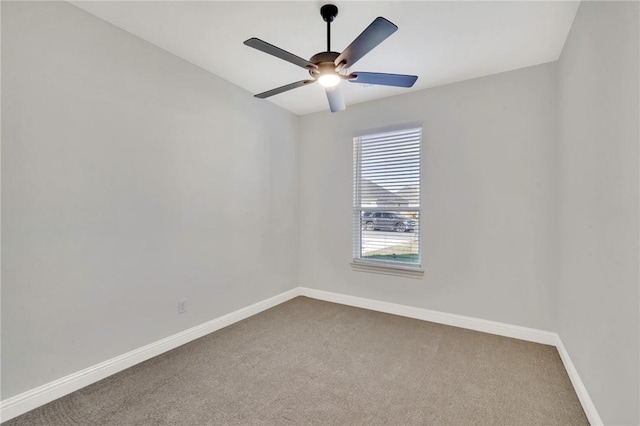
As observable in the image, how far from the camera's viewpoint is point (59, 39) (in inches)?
77.2

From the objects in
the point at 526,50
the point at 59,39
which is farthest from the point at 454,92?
the point at 59,39

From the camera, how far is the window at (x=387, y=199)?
11.4 feet

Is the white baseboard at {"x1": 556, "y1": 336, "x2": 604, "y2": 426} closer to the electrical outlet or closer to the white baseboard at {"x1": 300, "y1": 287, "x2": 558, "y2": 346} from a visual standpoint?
the white baseboard at {"x1": 300, "y1": 287, "x2": 558, "y2": 346}

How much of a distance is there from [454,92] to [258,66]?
2.11 m

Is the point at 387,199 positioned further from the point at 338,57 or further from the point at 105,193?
the point at 105,193

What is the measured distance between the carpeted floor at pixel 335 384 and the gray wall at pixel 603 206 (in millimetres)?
417

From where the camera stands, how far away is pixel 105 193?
220cm

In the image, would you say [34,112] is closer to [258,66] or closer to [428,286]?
[258,66]

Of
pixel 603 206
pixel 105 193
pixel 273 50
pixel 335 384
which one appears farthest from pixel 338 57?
pixel 335 384

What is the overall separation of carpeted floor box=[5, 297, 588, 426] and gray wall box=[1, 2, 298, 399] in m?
0.38

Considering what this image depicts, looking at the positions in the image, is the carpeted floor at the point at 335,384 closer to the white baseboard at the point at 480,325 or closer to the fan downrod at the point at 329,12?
the white baseboard at the point at 480,325

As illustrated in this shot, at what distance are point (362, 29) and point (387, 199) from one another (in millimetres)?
1945

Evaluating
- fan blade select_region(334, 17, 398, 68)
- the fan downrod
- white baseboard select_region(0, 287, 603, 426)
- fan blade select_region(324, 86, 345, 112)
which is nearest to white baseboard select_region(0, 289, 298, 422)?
white baseboard select_region(0, 287, 603, 426)

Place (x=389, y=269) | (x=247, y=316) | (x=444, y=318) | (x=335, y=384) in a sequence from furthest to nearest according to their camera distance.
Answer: (x=389, y=269)
(x=247, y=316)
(x=444, y=318)
(x=335, y=384)
